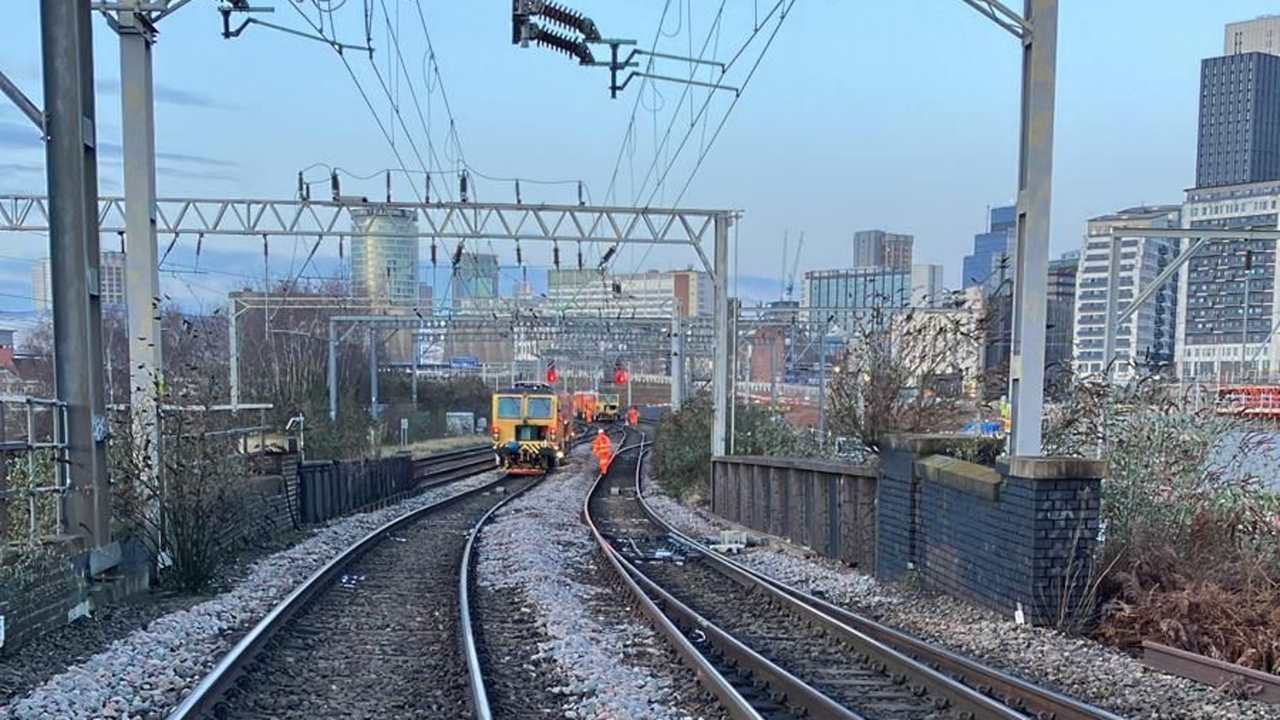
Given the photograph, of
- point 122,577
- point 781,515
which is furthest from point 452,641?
point 781,515

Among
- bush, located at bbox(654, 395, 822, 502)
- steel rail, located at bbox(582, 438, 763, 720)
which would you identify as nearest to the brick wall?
steel rail, located at bbox(582, 438, 763, 720)

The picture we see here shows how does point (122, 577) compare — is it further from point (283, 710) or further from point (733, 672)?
point (733, 672)

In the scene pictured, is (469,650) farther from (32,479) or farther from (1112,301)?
(1112,301)

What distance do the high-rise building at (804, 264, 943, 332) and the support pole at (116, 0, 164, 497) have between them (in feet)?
37.6

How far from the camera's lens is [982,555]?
895 centimetres

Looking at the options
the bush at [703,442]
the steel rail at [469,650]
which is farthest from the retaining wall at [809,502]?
the steel rail at [469,650]

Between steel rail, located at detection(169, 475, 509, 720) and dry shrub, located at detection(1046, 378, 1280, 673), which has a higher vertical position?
dry shrub, located at detection(1046, 378, 1280, 673)

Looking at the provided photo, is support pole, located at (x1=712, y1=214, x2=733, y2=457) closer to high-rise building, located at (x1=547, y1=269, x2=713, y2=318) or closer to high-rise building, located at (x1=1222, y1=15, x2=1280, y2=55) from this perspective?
high-rise building, located at (x1=547, y1=269, x2=713, y2=318)

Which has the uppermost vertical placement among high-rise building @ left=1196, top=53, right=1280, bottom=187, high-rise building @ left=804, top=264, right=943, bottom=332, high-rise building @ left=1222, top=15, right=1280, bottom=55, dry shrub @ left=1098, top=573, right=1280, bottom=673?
high-rise building @ left=1222, top=15, right=1280, bottom=55

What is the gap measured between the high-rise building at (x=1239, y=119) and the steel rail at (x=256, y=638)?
1559 inches

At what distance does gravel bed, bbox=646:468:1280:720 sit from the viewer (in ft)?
19.9

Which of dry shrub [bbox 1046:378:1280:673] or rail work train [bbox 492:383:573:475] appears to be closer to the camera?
dry shrub [bbox 1046:378:1280:673]

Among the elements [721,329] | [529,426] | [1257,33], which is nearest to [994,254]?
[721,329]

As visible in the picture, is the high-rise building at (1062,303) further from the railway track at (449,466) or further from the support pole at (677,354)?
the railway track at (449,466)
